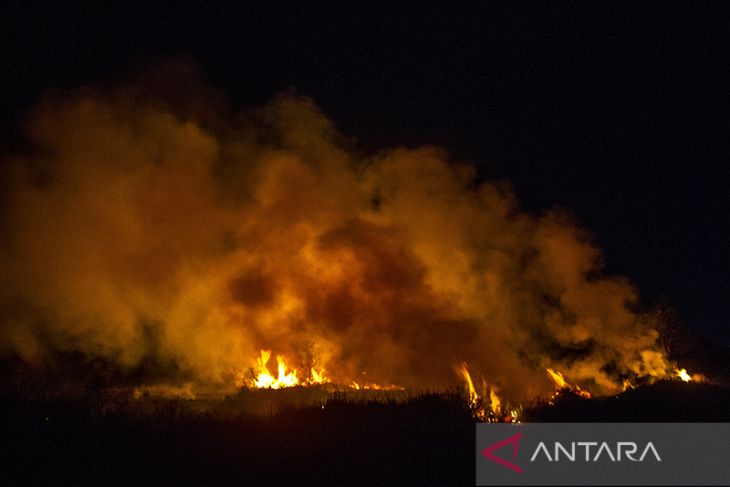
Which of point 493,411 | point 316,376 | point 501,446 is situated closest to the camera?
point 501,446

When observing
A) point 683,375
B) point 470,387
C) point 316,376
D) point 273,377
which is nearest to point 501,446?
point 470,387

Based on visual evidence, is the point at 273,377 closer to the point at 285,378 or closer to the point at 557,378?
the point at 285,378

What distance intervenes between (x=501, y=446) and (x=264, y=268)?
26.2 feet

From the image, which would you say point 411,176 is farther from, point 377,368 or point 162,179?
point 162,179

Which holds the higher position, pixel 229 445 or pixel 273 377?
pixel 273 377

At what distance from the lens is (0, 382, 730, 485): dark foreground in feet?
18.5

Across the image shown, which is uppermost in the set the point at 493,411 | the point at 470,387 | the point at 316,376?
the point at 316,376

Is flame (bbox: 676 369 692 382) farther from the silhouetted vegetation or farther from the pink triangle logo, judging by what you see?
the pink triangle logo

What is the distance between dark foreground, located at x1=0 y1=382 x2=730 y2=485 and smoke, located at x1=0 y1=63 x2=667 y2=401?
541 centimetres

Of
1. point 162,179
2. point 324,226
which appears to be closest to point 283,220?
point 324,226

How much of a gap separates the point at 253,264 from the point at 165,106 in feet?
13.1

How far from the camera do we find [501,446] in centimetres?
689

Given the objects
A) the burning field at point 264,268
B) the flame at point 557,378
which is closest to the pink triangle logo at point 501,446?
the burning field at point 264,268

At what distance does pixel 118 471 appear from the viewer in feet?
18.4
